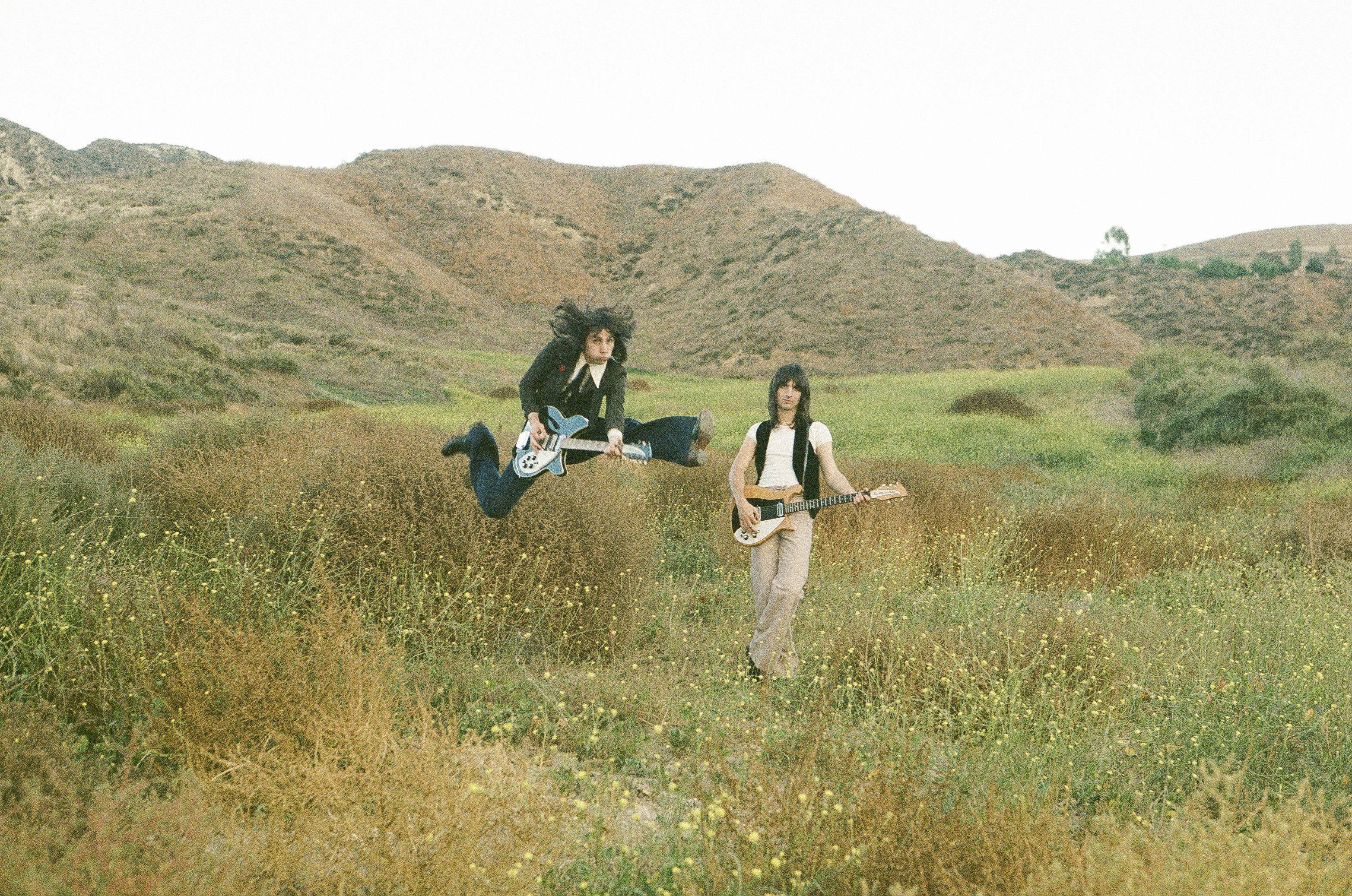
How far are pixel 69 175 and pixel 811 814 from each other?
296 feet

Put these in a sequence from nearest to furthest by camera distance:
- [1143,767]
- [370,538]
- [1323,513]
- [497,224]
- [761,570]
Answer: [1143,767], [761,570], [370,538], [1323,513], [497,224]

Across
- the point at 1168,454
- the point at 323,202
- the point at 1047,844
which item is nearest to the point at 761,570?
the point at 1047,844

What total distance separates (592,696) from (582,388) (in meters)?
1.80

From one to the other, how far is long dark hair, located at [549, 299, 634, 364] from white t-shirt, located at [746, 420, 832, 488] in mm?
1145

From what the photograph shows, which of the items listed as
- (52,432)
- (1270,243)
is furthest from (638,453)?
(1270,243)

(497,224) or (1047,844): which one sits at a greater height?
(497,224)

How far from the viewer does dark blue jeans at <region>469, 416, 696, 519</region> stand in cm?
469

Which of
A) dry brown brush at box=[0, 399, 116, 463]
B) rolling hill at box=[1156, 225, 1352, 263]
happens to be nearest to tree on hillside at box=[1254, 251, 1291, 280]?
rolling hill at box=[1156, 225, 1352, 263]

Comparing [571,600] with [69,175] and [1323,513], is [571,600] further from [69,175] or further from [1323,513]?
[69,175]

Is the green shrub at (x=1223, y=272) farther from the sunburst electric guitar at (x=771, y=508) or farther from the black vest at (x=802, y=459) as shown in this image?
the sunburst electric guitar at (x=771, y=508)

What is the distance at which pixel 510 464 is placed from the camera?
505cm

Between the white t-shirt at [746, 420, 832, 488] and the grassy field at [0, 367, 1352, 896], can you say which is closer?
the grassy field at [0, 367, 1352, 896]

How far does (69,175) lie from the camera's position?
7269 cm

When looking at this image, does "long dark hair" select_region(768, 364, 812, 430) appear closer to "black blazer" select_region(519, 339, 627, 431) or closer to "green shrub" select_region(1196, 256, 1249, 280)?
"black blazer" select_region(519, 339, 627, 431)
